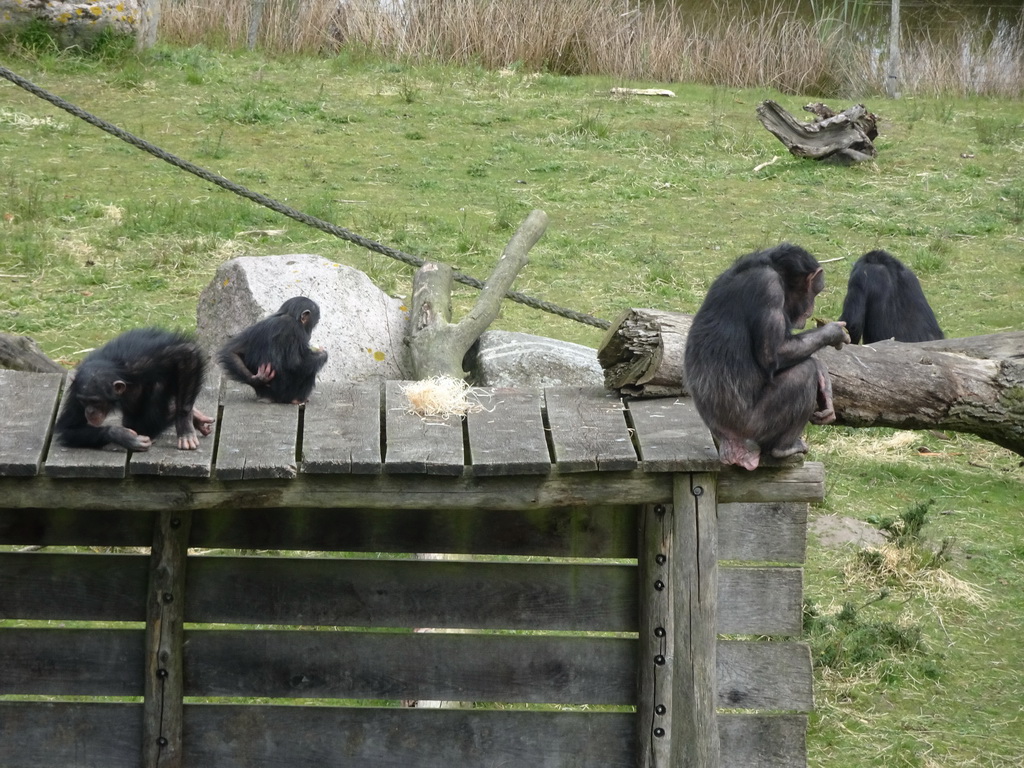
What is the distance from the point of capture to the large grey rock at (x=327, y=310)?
7191 millimetres

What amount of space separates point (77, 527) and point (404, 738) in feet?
5.08

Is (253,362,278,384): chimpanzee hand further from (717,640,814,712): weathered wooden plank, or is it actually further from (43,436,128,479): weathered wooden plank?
(717,640,814,712): weathered wooden plank

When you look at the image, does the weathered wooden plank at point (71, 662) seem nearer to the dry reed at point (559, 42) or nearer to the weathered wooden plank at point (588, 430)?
the weathered wooden plank at point (588, 430)

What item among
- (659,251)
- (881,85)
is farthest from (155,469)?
(881,85)

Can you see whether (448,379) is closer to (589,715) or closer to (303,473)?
(303,473)

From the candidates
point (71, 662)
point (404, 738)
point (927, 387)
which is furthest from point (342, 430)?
point (927, 387)

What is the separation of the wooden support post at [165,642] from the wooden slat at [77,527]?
166 mm

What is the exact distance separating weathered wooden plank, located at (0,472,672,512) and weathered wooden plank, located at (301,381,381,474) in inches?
3.7

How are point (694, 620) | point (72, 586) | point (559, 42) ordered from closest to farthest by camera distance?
point (694, 620)
point (72, 586)
point (559, 42)

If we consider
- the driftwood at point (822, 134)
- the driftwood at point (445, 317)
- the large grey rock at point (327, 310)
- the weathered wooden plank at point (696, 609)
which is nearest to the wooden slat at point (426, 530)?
the weathered wooden plank at point (696, 609)

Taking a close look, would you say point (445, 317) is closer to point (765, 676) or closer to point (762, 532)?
point (762, 532)

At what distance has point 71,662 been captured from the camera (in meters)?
4.68

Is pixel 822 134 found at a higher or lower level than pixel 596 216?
higher

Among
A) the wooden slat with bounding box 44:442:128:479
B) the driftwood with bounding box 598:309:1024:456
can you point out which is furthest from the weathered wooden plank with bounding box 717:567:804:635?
the wooden slat with bounding box 44:442:128:479
